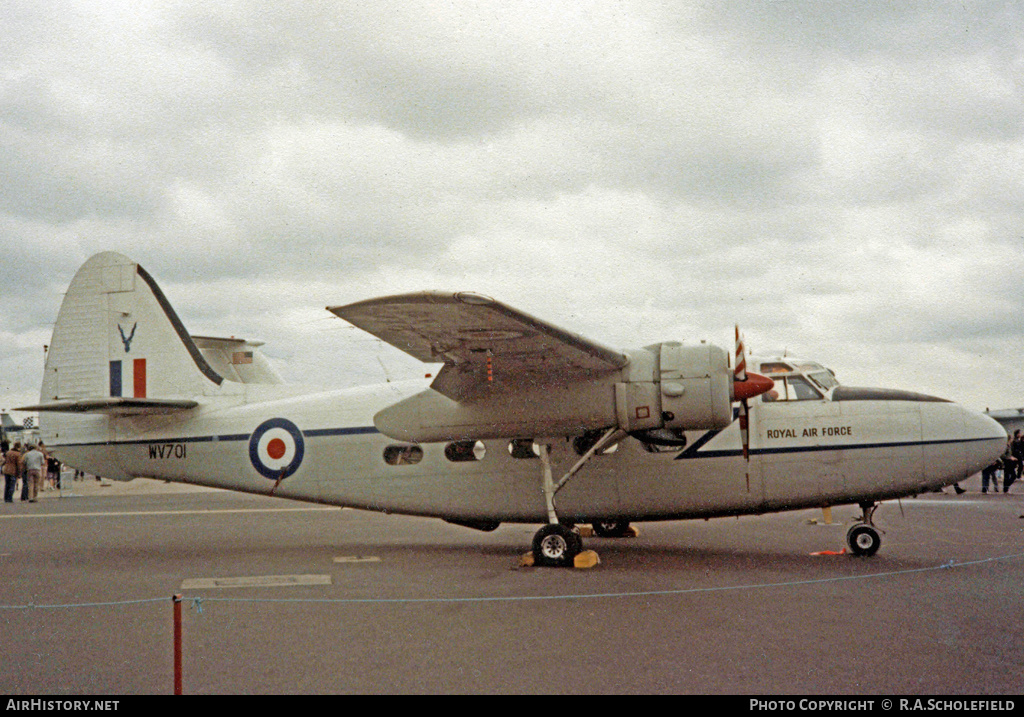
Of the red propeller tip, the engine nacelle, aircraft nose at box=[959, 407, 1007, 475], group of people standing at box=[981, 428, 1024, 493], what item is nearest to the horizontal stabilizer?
the engine nacelle

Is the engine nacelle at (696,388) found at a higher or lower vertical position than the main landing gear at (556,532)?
higher

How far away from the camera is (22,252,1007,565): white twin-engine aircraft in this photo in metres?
10.1

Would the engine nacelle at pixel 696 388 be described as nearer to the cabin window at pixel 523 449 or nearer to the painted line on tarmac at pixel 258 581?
the cabin window at pixel 523 449

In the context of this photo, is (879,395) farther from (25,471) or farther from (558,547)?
(25,471)

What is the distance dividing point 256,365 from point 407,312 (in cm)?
2131

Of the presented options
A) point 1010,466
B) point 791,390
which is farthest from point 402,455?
point 1010,466

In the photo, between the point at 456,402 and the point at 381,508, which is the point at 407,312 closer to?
the point at 456,402

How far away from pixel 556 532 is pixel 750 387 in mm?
3174

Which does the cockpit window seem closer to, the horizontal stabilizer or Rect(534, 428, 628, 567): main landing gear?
Rect(534, 428, 628, 567): main landing gear

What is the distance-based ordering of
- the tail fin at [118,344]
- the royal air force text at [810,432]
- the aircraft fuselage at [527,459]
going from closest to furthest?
the aircraft fuselage at [527,459] < the royal air force text at [810,432] < the tail fin at [118,344]

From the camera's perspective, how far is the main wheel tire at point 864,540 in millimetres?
10820

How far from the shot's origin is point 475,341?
31.1 ft

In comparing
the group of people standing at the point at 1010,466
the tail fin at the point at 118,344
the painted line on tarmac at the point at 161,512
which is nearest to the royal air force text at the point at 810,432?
the tail fin at the point at 118,344

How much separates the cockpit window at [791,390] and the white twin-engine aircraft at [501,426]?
20 mm
